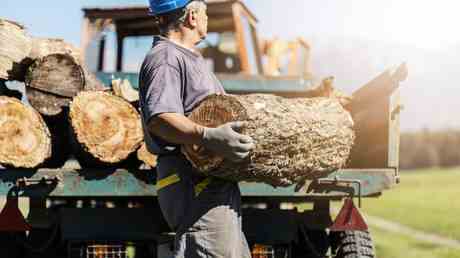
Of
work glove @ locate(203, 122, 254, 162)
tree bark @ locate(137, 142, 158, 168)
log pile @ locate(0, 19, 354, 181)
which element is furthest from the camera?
tree bark @ locate(137, 142, 158, 168)

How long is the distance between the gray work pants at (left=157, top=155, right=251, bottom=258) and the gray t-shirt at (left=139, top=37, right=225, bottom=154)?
0.12 metres

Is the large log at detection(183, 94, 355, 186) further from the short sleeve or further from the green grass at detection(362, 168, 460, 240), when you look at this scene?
the green grass at detection(362, 168, 460, 240)

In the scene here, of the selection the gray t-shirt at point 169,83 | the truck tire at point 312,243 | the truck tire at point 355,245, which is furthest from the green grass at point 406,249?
the gray t-shirt at point 169,83

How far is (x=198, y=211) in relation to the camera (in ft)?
12.1

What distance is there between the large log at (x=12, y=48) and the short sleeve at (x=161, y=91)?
2.19m

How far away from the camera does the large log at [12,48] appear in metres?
5.57

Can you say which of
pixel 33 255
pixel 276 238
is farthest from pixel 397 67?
pixel 33 255

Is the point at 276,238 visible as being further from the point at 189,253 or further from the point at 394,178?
the point at 189,253

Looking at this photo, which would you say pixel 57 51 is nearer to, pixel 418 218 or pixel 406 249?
pixel 406 249

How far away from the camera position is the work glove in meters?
3.43

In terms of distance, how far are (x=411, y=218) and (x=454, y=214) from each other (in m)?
0.88

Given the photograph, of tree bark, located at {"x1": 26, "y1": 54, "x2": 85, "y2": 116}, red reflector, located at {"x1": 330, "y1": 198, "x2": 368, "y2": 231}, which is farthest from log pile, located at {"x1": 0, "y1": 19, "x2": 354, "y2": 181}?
red reflector, located at {"x1": 330, "y1": 198, "x2": 368, "y2": 231}

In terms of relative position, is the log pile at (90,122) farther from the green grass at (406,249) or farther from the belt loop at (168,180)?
the green grass at (406,249)

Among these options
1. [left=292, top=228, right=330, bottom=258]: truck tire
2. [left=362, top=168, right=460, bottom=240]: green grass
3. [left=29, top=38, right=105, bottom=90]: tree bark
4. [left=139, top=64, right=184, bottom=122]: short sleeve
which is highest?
[left=29, top=38, right=105, bottom=90]: tree bark
